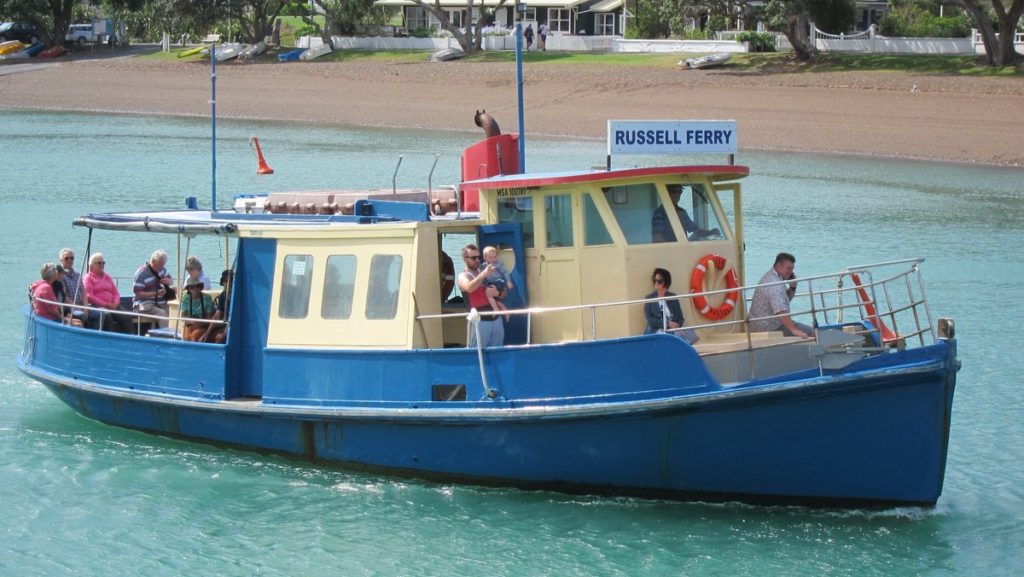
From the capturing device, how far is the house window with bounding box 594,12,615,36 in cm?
7400

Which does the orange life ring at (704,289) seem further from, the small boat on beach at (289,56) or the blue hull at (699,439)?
the small boat on beach at (289,56)

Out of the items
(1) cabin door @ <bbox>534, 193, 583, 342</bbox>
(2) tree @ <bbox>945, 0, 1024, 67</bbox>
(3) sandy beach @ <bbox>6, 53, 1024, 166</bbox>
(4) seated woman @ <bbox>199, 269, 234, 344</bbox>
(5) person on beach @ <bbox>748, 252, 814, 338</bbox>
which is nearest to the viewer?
(5) person on beach @ <bbox>748, 252, 814, 338</bbox>

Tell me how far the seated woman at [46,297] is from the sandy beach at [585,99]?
A: 26.6 m

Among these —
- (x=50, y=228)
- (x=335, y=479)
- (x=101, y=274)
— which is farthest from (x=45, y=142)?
(x=335, y=479)

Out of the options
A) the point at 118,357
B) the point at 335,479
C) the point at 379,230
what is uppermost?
the point at 379,230

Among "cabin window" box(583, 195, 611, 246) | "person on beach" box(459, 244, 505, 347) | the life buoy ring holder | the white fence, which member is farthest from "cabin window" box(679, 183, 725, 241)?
the white fence

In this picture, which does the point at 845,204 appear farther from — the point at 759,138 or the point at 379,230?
the point at 379,230

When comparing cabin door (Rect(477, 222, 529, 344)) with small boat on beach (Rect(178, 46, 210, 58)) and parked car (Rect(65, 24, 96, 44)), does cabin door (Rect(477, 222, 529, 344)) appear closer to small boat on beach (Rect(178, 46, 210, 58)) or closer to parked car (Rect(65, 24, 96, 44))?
small boat on beach (Rect(178, 46, 210, 58))

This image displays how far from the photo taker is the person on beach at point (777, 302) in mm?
11680

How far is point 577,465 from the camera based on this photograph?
38.1 ft

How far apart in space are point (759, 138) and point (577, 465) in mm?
28184

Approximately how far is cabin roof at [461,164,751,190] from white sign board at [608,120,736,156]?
0.15m

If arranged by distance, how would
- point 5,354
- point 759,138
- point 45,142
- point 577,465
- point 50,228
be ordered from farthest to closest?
point 45,142 → point 759,138 → point 50,228 → point 5,354 → point 577,465

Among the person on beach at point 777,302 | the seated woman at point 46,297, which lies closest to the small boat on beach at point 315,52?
the seated woman at point 46,297
